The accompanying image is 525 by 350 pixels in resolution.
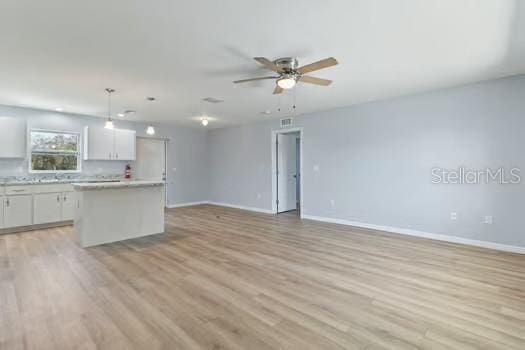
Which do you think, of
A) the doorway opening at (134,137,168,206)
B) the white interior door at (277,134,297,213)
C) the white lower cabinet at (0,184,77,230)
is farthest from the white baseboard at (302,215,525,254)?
the white lower cabinet at (0,184,77,230)

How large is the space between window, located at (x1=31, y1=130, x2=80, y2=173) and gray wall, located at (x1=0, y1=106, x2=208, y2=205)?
0.15 m

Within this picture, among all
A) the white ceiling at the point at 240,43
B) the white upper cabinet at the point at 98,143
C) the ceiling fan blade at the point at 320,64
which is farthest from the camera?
the white upper cabinet at the point at 98,143

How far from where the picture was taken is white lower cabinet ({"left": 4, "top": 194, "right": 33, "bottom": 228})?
4.93m

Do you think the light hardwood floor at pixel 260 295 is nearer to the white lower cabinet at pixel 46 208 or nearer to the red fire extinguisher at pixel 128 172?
the white lower cabinet at pixel 46 208

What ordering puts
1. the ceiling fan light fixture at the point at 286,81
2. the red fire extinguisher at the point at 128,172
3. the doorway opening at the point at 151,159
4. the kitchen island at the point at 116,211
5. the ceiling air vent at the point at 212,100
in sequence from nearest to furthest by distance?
1. the ceiling fan light fixture at the point at 286,81
2. the kitchen island at the point at 116,211
3. the ceiling air vent at the point at 212,100
4. the red fire extinguisher at the point at 128,172
5. the doorway opening at the point at 151,159

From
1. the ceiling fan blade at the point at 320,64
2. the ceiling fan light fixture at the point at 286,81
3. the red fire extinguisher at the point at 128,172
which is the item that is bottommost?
the red fire extinguisher at the point at 128,172

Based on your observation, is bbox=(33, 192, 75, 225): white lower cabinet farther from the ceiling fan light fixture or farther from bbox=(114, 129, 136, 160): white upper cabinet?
the ceiling fan light fixture

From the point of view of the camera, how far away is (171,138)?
8.08 meters

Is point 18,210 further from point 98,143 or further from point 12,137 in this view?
point 98,143

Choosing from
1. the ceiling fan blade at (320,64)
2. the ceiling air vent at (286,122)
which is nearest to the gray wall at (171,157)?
the ceiling air vent at (286,122)

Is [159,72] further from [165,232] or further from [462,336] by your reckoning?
[462,336]

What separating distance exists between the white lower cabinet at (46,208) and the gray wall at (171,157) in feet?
2.88

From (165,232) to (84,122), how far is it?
3.68 metres

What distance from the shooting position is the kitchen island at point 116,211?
13.5 ft
